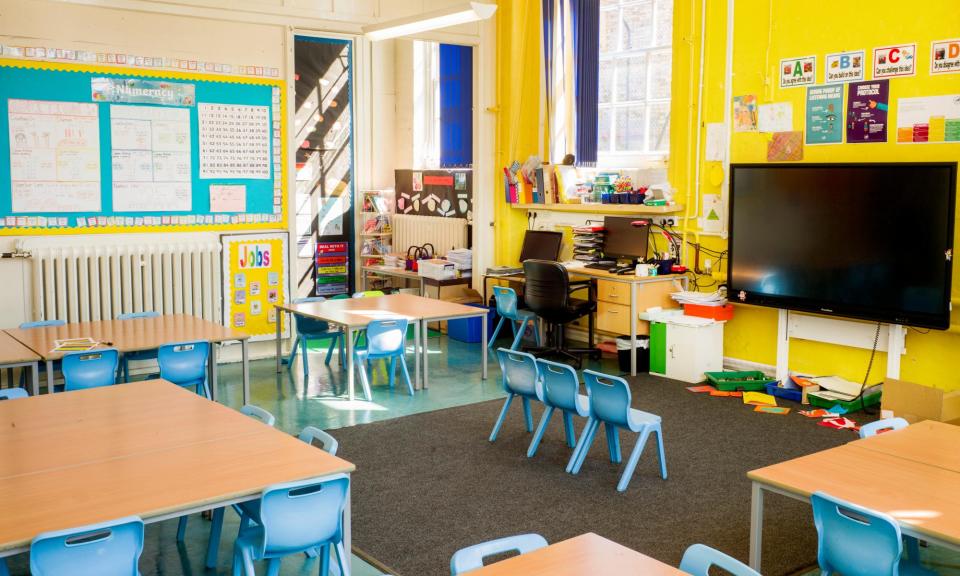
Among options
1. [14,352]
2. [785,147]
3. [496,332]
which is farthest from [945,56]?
[14,352]

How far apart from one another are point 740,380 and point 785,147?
1919 mm

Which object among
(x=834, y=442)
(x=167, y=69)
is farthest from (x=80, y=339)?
(x=834, y=442)

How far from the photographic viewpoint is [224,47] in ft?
27.4

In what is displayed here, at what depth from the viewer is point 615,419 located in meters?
5.43

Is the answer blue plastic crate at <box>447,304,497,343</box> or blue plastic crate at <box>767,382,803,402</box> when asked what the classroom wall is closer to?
blue plastic crate at <box>767,382,803,402</box>

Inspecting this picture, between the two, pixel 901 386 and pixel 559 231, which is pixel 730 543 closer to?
pixel 901 386

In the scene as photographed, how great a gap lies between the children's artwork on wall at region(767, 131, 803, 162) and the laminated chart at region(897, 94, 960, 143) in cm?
82

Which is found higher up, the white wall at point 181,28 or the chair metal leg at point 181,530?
the white wall at point 181,28

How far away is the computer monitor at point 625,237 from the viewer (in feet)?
28.3

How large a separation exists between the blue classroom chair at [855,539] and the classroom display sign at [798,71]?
4875 mm

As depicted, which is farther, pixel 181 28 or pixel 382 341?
pixel 181 28

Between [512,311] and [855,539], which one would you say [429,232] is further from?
[855,539]

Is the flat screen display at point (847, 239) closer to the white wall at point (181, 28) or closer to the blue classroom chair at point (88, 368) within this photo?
the white wall at point (181, 28)

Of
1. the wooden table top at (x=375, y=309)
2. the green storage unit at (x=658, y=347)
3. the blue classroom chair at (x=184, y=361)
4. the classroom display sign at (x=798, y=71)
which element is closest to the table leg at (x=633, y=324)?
the green storage unit at (x=658, y=347)
